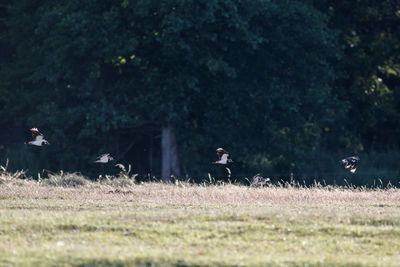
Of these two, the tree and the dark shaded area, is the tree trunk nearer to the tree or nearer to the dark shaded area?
the tree

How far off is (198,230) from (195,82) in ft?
46.6

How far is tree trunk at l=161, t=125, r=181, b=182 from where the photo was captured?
27891 millimetres

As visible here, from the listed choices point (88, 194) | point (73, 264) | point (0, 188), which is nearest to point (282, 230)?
point (73, 264)

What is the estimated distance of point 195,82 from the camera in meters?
25.7

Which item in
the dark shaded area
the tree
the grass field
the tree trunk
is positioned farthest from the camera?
the tree trunk

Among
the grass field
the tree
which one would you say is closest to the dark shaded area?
the tree

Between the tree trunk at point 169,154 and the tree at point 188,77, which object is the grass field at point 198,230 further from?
the tree trunk at point 169,154

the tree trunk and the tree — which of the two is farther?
the tree trunk

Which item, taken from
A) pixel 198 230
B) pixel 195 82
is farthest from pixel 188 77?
pixel 198 230

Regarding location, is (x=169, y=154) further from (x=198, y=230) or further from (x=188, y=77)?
(x=198, y=230)

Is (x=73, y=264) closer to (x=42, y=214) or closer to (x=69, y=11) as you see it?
(x=42, y=214)

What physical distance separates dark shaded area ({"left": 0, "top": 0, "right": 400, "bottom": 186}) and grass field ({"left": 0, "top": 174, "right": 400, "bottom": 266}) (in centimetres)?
1025

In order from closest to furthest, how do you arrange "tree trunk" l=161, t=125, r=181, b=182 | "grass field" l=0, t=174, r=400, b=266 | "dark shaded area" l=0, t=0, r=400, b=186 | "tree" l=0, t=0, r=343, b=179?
"grass field" l=0, t=174, r=400, b=266 → "tree" l=0, t=0, r=343, b=179 → "dark shaded area" l=0, t=0, r=400, b=186 → "tree trunk" l=161, t=125, r=181, b=182

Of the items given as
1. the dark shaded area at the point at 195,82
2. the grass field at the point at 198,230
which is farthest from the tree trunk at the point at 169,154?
the grass field at the point at 198,230
